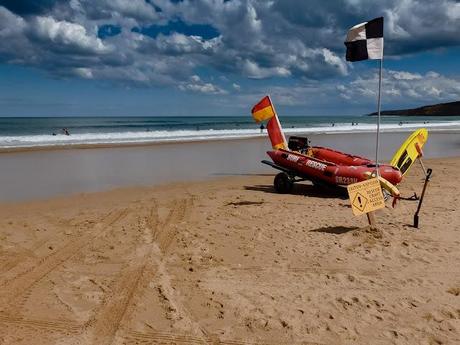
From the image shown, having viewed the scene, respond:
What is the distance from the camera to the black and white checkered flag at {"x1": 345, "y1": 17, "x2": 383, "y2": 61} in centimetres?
802

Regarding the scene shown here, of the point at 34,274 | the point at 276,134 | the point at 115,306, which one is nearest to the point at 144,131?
the point at 276,134

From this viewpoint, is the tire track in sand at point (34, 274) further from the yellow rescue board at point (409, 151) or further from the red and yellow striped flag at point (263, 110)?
the yellow rescue board at point (409, 151)

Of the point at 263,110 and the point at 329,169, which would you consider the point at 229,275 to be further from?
the point at 263,110

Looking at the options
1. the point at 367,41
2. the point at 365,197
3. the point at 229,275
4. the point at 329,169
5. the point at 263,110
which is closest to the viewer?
the point at 229,275

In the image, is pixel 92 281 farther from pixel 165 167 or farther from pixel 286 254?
pixel 165 167

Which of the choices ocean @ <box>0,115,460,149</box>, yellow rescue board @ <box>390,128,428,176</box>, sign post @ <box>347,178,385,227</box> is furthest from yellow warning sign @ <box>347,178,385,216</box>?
ocean @ <box>0,115,460,149</box>

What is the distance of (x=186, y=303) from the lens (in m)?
4.83

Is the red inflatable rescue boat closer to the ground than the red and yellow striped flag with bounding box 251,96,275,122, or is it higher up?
closer to the ground

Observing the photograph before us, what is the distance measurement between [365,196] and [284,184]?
14.0 feet

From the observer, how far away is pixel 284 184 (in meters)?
11.2

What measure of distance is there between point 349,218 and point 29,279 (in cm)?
566

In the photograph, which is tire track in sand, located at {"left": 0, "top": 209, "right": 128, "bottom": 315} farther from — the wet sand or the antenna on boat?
the antenna on boat

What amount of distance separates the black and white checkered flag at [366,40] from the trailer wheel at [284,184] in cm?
387

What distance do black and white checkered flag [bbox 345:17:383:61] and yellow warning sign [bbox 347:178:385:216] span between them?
263 cm
